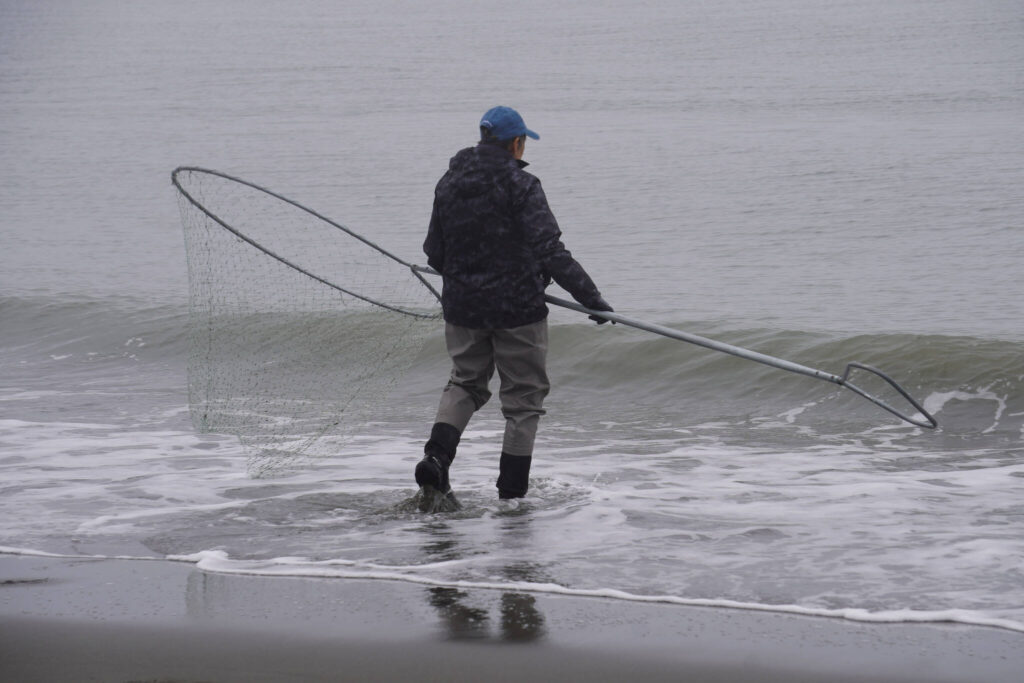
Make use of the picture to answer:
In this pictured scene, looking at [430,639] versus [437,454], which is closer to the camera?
[430,639]

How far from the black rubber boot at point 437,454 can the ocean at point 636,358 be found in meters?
0.18

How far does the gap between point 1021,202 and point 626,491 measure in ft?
45.8

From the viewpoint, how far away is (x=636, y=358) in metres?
9.80

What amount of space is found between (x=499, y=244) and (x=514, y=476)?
3.28 ft

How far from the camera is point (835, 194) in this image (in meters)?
19.5

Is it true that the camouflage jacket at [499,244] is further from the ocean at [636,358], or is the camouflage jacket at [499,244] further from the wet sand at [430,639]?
the wet sand at [430,639]

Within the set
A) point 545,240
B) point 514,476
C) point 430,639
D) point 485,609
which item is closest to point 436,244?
point 545,240

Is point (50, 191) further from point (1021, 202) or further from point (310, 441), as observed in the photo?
point (310, 441)

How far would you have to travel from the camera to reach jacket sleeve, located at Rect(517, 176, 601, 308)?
185 inches

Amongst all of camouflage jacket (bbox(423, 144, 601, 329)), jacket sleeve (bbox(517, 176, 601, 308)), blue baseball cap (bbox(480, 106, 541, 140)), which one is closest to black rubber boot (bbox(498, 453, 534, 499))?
camouflage jacket (bbox(423, 144, 601, 329))

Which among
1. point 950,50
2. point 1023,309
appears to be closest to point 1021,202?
point 1023,309

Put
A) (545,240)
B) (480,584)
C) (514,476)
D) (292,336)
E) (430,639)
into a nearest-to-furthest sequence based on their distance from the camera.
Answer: (430,639) < (480,584) < (545,240) < (514,476) < (292,336)

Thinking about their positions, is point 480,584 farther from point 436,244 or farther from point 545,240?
point 436,244

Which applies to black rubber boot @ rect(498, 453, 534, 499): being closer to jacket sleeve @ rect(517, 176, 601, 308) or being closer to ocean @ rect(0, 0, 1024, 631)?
ocean @ rect(0, 0, 1024, 631)
